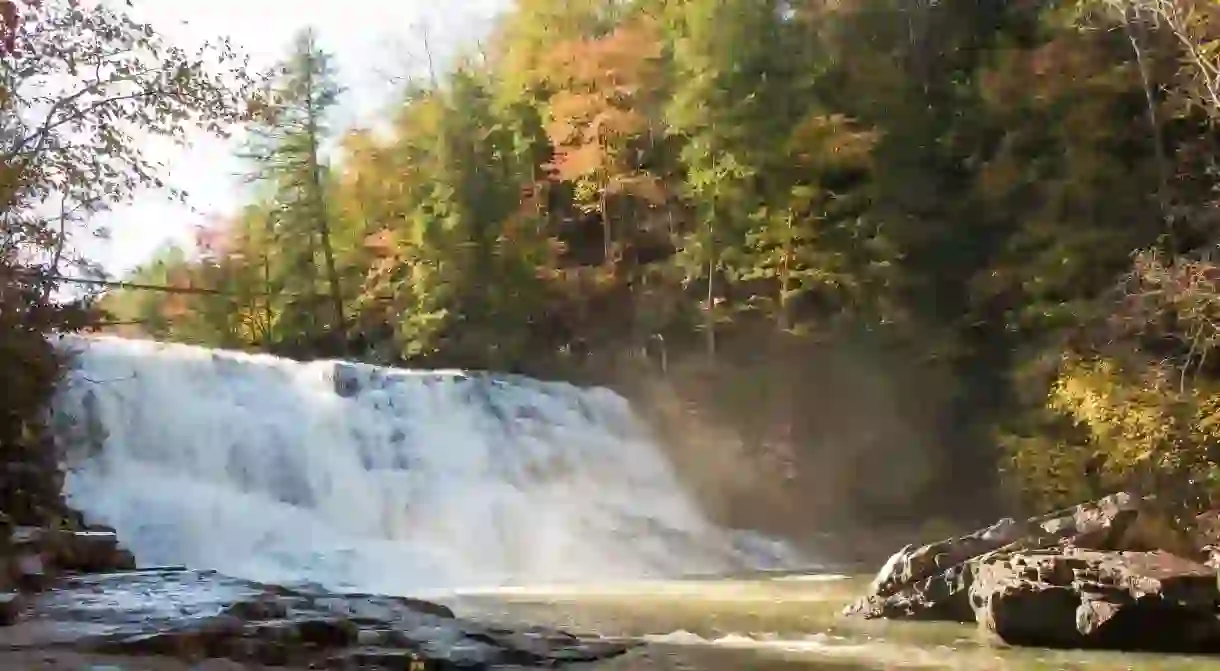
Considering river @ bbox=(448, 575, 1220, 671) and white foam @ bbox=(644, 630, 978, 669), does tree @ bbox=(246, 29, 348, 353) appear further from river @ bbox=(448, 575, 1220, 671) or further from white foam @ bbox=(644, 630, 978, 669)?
white foam @ bbox=(644, 630, 978, 669)

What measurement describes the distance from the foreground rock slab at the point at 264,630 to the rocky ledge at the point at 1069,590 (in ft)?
10.2

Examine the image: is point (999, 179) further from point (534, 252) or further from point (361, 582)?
point (361, 582)

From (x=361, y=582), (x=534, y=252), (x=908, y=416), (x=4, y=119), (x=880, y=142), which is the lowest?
(x=361, y=582)

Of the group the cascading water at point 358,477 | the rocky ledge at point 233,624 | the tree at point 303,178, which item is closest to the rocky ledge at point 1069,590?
the rocky ledge at point 233,624

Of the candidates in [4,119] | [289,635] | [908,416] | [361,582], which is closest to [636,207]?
[908,416]

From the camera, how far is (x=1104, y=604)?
8.88 meters

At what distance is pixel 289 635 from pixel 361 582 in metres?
6.43

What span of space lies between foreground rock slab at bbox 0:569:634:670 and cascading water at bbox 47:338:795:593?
4755 mm

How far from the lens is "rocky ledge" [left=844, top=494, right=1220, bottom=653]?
884cm

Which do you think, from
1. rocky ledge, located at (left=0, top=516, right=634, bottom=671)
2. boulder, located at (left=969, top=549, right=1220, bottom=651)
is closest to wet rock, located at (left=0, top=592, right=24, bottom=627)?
rocky ledge, located at (left=0, top=516, right=634, bottom=671)

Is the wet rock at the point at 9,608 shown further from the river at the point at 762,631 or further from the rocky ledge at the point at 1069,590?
the rocky ledge at the point at 1069,590

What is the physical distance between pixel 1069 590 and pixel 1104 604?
0.28 m

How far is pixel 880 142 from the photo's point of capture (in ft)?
69.1

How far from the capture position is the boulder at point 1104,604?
8.83 metres
